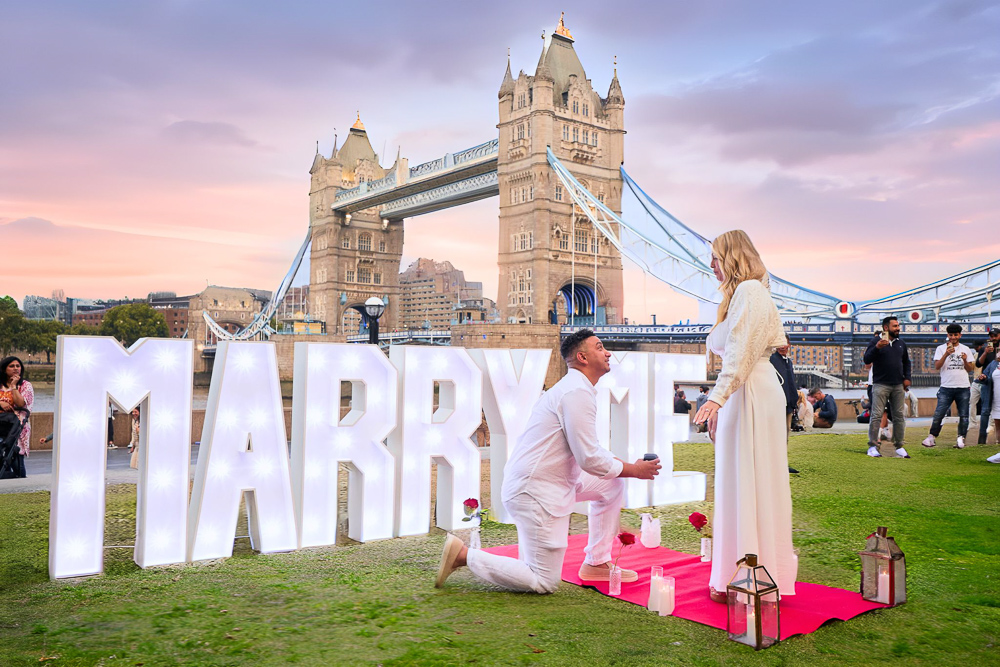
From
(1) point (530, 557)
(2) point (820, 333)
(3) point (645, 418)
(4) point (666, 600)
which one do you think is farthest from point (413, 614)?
(2) point (820, 333)

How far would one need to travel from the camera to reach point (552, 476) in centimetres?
418

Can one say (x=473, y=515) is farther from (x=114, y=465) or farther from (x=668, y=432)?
(x=114, y=465)

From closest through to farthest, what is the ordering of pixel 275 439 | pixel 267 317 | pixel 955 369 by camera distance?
pixel 275 439 → pixel 955 369 → pixel 267 317

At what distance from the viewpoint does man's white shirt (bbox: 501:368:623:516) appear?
4.09 meters

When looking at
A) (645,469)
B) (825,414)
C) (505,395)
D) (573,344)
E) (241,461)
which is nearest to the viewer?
(645,469)

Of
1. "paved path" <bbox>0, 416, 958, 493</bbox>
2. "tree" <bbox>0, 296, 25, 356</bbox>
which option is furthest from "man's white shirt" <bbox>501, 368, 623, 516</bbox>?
"tree" <bbox>0, 296, 25, 356</bbox>

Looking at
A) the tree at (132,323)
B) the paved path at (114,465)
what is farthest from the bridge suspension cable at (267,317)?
the paved path at (114,465)

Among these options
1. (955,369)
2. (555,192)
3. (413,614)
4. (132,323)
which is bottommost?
(413,614)

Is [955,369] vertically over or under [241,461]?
over

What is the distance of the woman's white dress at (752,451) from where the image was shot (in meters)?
3.86

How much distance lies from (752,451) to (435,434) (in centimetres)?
273

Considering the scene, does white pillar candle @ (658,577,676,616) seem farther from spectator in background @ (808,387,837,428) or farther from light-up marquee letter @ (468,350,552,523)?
spectator in background @ (808,387,837,428)

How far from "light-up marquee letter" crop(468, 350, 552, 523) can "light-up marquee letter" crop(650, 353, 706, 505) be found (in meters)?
1.35

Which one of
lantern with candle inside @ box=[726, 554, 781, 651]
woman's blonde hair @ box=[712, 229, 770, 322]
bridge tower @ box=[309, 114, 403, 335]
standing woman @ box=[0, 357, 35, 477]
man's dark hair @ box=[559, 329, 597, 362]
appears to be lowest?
lantern with candle inside @ box=[726, 554, 781, 651]
